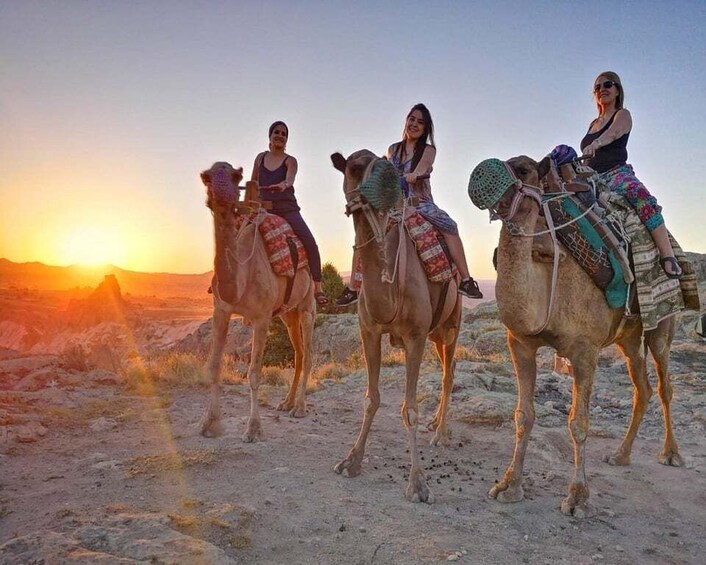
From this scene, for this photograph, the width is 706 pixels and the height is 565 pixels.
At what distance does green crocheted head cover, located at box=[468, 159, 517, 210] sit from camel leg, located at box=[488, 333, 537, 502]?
141 cm

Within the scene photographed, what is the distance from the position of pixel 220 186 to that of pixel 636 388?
545 cm

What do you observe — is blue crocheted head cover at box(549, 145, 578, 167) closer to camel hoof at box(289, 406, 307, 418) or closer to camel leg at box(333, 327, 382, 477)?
camel leg at box(333, 327, 382, 477)

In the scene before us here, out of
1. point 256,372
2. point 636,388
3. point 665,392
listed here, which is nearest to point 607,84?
point 636,388

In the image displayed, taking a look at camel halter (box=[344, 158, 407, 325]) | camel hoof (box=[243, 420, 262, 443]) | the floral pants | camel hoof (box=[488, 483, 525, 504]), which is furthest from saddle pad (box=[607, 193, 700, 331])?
camel hoof (box=[243, 420, 262, 443])

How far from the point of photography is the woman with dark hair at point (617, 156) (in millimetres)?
5430

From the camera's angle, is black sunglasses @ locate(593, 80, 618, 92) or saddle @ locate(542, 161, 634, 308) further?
black sunglasses @ locate(593, 80, 618, 92)

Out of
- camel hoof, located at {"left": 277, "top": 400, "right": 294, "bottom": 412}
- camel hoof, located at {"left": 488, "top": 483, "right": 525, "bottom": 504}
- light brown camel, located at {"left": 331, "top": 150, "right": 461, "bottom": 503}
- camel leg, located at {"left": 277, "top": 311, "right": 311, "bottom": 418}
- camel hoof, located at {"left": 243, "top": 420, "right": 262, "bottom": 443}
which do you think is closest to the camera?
light brown camel, located at {"left": 331, "top": 150, "right": 461, "bottom": 503}

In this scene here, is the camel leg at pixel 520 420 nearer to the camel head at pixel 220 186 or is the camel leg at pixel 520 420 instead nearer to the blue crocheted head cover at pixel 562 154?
the blue crocheted head cover at pixel 562 154

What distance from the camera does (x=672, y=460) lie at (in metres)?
6.18

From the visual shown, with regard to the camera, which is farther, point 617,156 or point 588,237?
point 617,156

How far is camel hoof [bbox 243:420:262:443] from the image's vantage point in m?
6.29

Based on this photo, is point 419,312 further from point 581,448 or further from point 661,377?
point 661,377

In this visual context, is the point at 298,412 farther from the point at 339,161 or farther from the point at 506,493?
the point at 339,161

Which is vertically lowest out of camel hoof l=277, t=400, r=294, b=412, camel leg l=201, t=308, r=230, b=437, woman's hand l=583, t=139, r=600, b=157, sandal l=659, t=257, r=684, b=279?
camel hoof l=277, t=400, r=294, b=412
